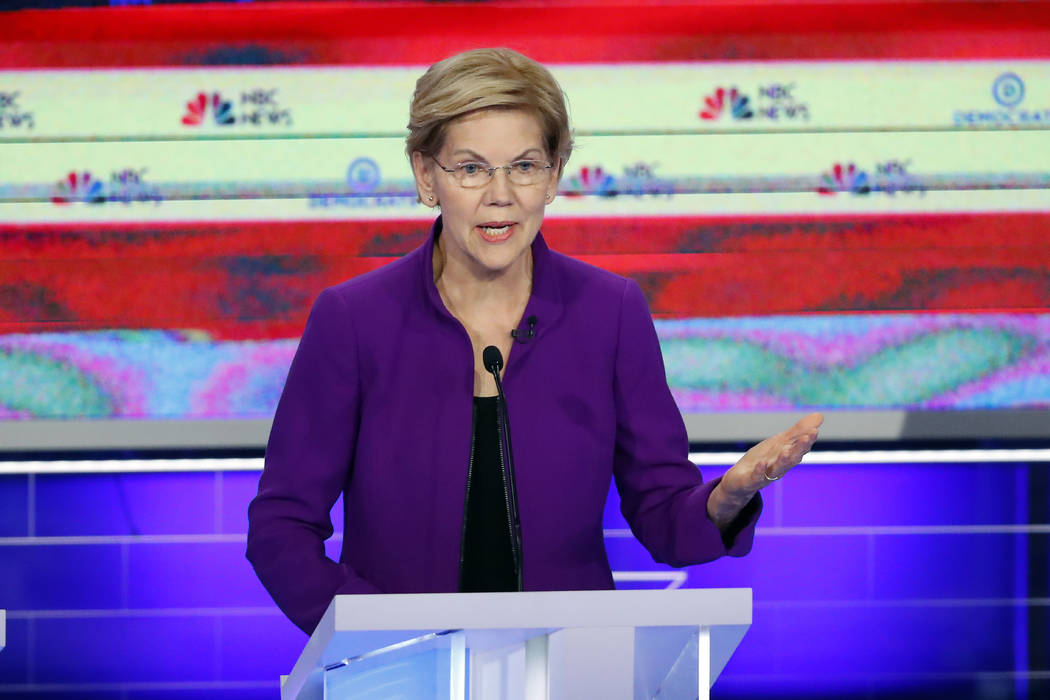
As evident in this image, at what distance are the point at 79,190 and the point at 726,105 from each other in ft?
4.63

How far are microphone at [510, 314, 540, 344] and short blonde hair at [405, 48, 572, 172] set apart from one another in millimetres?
211

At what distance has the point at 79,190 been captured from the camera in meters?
3.08

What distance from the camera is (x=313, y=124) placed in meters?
3.06

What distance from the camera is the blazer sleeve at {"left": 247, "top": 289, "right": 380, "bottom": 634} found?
Answer: 5.25ft

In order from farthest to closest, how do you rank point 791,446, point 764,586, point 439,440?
point 764,586 < point 439,440 < point 791,446

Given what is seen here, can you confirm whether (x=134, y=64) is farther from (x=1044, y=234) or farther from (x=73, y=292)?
(x=1044, y=234)

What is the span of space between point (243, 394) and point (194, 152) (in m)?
0.53

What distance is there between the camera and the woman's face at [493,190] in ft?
5.40

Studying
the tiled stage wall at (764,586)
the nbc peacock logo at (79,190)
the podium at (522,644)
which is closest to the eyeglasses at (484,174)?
the podium at (522,644)

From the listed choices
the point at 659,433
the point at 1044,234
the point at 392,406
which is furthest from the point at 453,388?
the point at 1044,234

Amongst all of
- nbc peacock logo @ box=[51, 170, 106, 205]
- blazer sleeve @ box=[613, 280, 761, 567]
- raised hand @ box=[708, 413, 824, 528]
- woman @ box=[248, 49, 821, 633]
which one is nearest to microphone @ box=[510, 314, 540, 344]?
woman @ box=[248, 49, 821, 633]

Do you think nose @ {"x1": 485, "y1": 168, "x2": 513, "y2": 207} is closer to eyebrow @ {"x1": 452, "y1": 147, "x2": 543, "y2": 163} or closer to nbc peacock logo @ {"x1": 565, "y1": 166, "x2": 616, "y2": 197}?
eyebrow @ {"x1": 452, "y1": 147, "x2": 543, "y2": 163}

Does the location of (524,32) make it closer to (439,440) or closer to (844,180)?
(844,180)

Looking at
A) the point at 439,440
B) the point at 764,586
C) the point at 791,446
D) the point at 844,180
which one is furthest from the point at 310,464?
the point at 764,586
